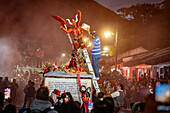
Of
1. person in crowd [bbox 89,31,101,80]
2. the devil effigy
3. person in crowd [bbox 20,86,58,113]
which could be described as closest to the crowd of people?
person in crowd [bbox 20,86,58,113]

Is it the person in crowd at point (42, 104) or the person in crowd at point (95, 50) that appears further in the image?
the person in crowd at point (95, 50)

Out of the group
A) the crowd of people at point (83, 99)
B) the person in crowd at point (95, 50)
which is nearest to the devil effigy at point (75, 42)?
the person in crowd at point (95, 50)

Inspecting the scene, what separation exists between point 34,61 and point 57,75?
113 ft

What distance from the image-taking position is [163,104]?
3.57 m

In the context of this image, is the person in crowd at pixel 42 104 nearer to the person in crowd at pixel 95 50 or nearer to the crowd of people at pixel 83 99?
the crowd of people at pixel 83 99

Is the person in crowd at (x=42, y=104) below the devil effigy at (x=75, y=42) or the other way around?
below

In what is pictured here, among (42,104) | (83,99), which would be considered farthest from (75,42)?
(42,104)

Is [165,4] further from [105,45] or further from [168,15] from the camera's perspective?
[105,45]

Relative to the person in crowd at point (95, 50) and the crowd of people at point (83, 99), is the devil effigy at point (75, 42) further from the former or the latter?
the crowd of people at point (83, 99)

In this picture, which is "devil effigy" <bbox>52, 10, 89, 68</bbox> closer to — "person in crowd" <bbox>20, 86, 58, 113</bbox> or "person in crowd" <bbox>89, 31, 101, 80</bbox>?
"person in crowd" <bbox>89, 31, 101, 80</bbox>

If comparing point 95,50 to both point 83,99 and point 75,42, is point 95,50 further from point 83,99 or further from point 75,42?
point 83,99

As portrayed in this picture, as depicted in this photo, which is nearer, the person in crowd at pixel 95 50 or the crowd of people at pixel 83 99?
the crowd of people at pixel 83 99

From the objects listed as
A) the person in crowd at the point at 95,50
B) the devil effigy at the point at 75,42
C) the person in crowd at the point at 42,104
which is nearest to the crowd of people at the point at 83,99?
the person in crowd at the point at 42,104

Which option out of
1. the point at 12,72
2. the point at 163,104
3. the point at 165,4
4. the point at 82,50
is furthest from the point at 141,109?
the point at 12,72
